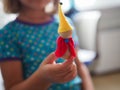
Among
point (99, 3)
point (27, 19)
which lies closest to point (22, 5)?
point (27, 19)

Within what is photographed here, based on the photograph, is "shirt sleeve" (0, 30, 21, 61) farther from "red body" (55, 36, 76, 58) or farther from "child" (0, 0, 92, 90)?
"red body" (55, 36, 76, 58)

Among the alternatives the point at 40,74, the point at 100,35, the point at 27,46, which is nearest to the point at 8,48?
the point at 27,46

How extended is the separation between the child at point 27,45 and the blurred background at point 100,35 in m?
0.96

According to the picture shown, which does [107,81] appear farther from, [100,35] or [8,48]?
[8,48]

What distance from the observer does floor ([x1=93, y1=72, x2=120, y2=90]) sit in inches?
74.9

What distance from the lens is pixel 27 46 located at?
31.1 inches

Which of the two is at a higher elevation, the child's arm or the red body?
the red body

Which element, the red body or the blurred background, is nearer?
the red body

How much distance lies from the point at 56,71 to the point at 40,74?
0.08 metres

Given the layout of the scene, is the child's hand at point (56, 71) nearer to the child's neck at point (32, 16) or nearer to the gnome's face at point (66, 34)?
the gnome's face at point (66, 34)

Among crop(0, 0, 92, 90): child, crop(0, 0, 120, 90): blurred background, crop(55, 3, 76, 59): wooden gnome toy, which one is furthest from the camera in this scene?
crop(0, 0, 120, 90): blurred background

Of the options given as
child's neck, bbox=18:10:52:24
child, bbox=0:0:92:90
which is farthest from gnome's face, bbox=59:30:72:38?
child's neck, bbox=18:10:52:24

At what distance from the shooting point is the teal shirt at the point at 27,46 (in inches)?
30.7

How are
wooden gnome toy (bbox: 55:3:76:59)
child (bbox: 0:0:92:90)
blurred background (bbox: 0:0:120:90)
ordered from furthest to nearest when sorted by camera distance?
blurred background (bbox: 0:0:120:90) → child (bbox: 0:0:92:90) → wooden gnome toy (bbox: 55:3:76:59)
